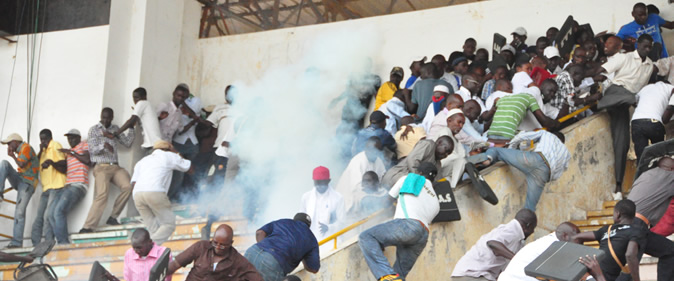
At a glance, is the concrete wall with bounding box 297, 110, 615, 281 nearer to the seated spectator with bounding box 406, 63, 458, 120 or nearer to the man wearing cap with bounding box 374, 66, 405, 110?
the seated spectator with bounding box 406, 63, 458, 120

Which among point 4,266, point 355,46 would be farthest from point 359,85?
point 4,266

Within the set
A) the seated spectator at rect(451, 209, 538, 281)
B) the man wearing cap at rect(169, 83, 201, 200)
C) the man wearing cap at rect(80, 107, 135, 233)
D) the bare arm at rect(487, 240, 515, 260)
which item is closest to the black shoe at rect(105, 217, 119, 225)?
the man wearing cap at rect(80, 107, 135, 233)

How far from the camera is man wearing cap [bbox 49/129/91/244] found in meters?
11.9

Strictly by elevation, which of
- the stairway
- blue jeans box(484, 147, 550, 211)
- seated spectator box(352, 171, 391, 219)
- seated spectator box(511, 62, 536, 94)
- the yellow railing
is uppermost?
seated spectator box(511, 62, 536, 94)

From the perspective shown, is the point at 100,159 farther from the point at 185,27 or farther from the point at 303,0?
the point at 303,0

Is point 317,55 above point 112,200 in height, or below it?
above

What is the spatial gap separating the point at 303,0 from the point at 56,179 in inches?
225

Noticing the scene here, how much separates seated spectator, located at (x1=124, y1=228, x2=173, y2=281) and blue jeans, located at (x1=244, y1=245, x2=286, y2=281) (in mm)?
756

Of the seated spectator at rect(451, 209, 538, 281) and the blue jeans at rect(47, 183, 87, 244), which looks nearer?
the seated spectator at rect(451, 209, 538, 281)

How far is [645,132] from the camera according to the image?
1004cm

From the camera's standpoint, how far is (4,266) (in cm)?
1113

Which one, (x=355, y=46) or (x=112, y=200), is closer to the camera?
(x=112, y=200)

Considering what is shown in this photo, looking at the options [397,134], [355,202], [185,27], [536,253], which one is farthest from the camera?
[185,27]

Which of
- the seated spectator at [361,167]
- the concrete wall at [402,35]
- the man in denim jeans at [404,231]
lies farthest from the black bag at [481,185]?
the concrete wall at [402,35]
